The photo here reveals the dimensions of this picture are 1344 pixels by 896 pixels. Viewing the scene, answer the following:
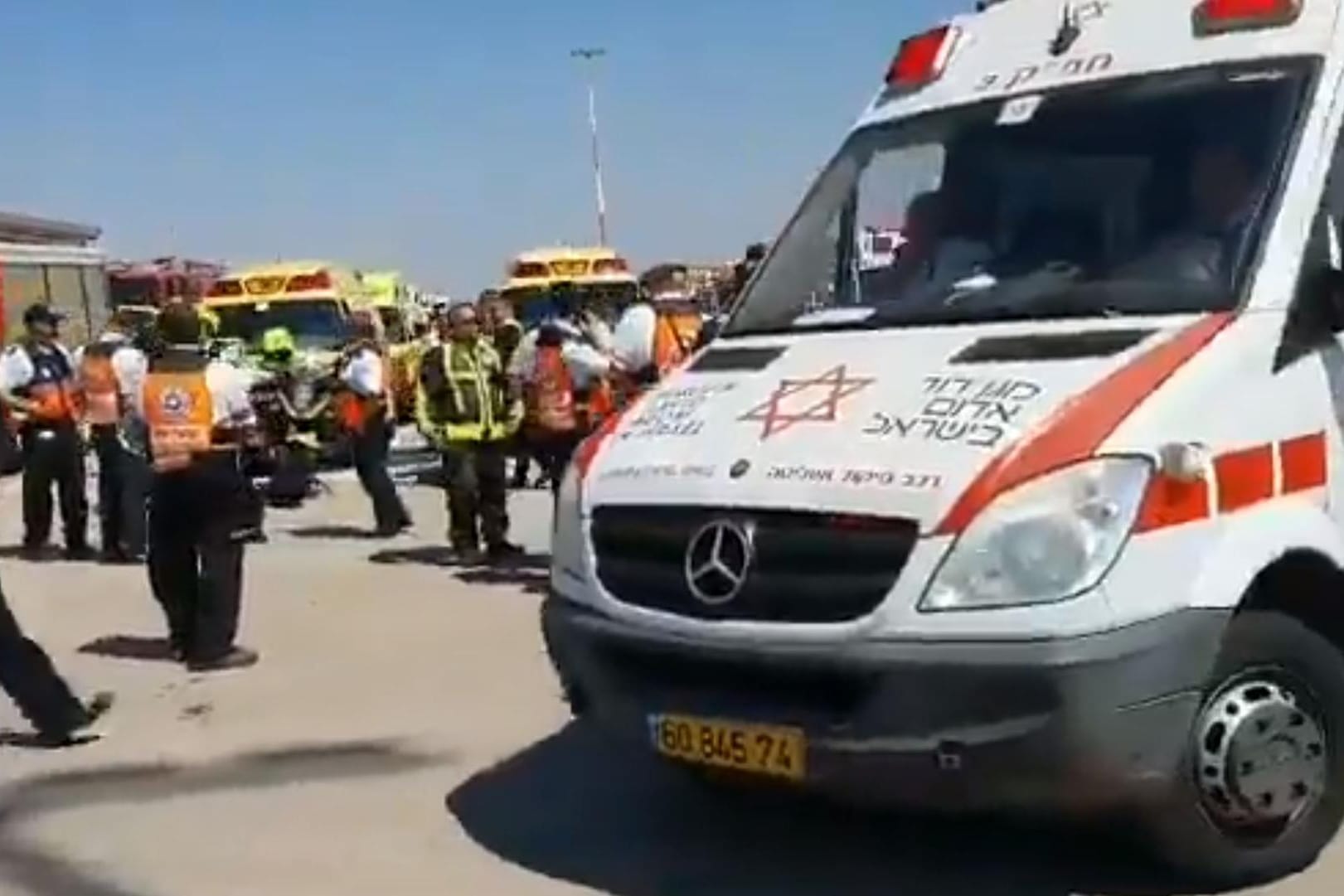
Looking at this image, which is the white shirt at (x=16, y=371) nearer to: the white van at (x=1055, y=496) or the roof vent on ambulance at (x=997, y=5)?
the roof vent on ambulance at (x=997, y=5)

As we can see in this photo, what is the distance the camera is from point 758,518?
5.09 m

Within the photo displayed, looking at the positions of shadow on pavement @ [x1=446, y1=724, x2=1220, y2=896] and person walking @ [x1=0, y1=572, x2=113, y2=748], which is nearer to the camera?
shadow on pavement @ [x1=446, y1=724, x2=1220, y2=896]

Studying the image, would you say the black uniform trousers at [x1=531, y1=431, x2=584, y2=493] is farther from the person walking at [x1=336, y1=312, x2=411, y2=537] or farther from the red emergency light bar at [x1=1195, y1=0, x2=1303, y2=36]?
the red emergency light bar at [x1=1195, y1=0, x2=1303, y2=36]

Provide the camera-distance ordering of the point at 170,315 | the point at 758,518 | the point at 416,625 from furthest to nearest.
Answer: the point at 416,625 → the point at 170,315 → the point at 758,518

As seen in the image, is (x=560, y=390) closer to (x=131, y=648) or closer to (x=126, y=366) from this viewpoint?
(x=131, y=648)

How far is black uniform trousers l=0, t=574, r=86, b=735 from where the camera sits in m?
7.62

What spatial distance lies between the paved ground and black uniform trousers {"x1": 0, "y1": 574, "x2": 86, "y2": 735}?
0.45ft

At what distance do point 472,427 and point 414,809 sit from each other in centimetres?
590

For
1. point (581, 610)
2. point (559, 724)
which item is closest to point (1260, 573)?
point (581, 610)

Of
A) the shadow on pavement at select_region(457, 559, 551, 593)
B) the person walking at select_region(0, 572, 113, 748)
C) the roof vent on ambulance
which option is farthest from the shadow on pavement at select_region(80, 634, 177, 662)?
the roof vent on ambulance

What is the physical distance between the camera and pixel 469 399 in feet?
40.5

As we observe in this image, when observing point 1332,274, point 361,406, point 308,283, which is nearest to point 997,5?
point 1332,274

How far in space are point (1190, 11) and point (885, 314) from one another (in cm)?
134

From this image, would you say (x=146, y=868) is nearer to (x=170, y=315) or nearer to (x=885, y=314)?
(x=885, y=314)
